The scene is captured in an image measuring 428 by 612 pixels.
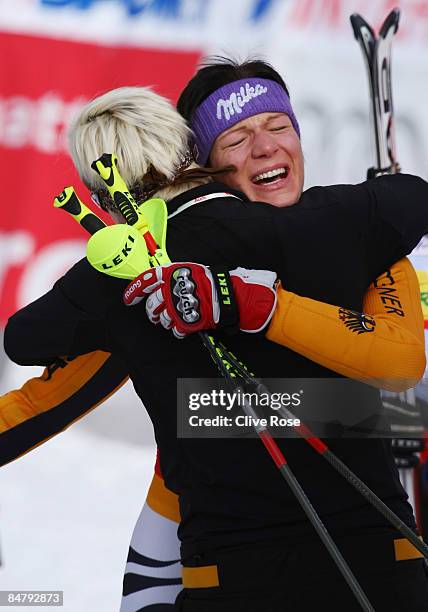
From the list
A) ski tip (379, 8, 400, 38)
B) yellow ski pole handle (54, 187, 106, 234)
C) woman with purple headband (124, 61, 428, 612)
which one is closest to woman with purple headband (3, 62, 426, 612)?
woman with purple headband (124, 61, 428, 612)

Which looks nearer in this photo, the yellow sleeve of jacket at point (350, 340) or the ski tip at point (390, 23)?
the yellow sleeve of jacket at point (350, 340)

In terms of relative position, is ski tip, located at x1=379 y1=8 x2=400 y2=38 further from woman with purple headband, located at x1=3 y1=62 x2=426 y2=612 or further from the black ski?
woman with purple headband, located at x1=3 y1=62 x2=426 y2=612

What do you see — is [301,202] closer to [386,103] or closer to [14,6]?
[386,103]

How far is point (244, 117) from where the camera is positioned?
220cm

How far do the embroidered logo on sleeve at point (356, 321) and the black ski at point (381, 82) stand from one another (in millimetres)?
1812

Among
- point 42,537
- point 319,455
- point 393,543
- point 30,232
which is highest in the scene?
point 30,232

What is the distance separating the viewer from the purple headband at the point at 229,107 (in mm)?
2189

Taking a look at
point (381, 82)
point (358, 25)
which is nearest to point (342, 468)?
point (381, 82)

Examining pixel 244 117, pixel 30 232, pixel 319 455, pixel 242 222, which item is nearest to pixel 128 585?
pixel 319 455

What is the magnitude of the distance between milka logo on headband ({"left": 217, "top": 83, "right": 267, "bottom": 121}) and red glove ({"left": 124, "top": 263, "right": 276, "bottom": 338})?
2.06ft

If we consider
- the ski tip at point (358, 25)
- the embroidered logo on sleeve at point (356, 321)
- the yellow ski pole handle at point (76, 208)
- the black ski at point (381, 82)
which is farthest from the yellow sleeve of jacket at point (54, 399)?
the ski tip at point (358, 25)

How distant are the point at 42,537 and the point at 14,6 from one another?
1.95m

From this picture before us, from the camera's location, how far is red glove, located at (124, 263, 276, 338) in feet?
5.34

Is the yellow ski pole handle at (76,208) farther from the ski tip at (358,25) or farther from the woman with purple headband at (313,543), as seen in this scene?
the ski tip at (358,25)
